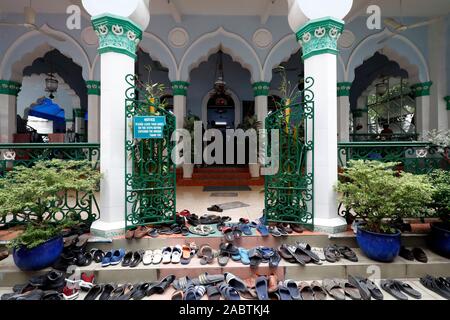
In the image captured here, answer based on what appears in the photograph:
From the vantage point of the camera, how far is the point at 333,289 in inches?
93.4

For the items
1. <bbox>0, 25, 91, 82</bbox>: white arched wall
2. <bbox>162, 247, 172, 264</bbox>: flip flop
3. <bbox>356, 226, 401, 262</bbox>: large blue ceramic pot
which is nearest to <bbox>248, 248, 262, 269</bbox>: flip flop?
<bbox>162, 247, 172, 264</bbox>: flip flop

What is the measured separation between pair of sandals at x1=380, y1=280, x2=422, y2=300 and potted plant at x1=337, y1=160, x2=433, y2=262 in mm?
273

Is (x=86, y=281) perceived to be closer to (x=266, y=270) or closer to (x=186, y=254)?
(x=186, y=254)

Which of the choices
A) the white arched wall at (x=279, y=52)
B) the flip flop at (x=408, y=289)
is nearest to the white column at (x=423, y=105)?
the white arched wall at (x=279, y=52)

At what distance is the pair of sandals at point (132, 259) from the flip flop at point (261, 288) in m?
1.38

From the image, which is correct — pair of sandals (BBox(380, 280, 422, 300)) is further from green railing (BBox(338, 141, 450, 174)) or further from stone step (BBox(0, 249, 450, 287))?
green railing (BBox(338, 141, 450, 174))

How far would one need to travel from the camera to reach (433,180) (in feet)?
9.77

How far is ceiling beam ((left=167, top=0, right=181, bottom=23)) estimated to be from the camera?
5.86 metres

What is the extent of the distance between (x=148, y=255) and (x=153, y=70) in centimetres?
827

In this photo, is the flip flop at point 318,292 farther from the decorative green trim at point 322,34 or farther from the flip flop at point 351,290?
the decorative green trim at point 322,34

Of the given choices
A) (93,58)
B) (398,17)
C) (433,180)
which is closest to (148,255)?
(433,180)

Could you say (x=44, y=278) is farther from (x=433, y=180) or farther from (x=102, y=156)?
(x=433, y=180)

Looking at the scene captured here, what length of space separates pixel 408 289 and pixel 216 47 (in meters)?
6.89

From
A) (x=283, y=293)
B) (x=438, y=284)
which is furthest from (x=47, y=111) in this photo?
(x=438, y=284)
